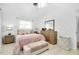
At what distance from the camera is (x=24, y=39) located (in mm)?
1541

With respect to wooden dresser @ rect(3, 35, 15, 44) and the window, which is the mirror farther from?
wooden dresser @ rect(3, 35, 15, 44)

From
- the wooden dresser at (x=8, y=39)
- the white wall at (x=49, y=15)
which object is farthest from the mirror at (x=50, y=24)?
the wooden dresser at (x=8, y=39)

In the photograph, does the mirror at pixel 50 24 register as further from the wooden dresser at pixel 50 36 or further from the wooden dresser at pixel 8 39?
the wooden dresser at pixel 8 39

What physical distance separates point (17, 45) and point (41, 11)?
70 centimetres

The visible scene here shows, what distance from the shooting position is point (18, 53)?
1584mm

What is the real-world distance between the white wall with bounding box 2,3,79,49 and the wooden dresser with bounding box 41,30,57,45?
90 millimetres

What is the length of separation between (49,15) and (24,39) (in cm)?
58

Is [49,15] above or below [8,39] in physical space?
above

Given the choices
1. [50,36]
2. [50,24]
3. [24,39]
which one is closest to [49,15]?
[50,24]

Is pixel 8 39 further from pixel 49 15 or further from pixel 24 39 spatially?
pixel 49 15

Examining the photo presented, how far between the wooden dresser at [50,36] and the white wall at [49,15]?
3.5 inches

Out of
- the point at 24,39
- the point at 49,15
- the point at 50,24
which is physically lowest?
the point at 24,39

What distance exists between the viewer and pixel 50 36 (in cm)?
157
